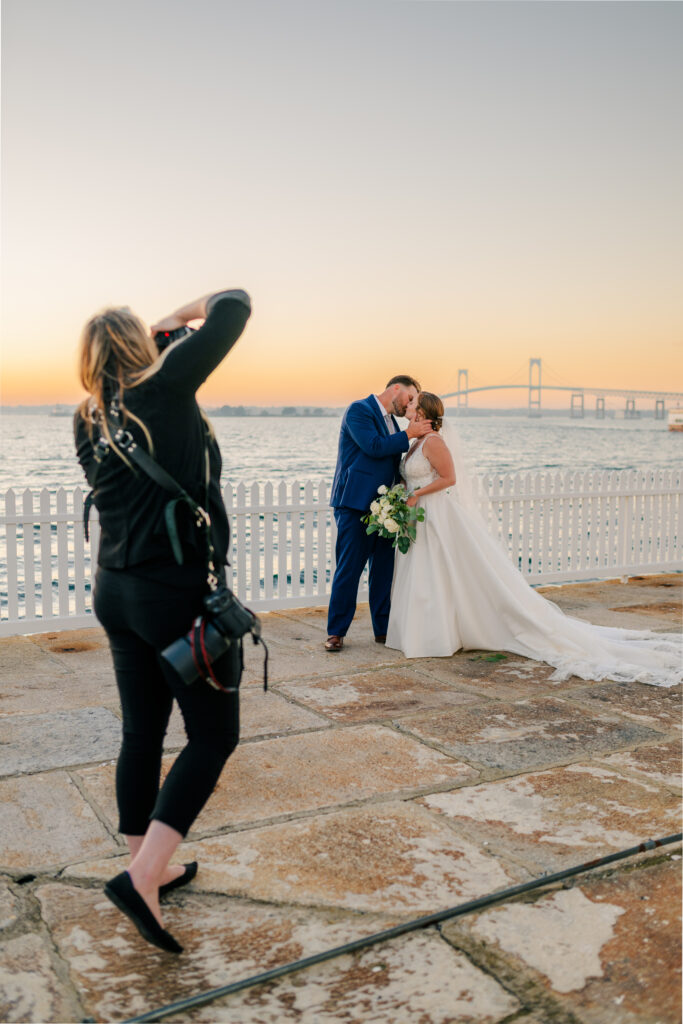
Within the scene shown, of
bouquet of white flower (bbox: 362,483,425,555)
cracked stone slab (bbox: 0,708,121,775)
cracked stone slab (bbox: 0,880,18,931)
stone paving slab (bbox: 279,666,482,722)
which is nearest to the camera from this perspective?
cracked stone slab (bbox: 0,880,18,931)

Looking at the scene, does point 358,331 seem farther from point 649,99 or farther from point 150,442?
point 150,442

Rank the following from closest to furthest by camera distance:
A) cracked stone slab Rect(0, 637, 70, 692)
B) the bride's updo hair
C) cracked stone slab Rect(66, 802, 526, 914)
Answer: cracked stone slab Rect(66, 802, 526, 914)
cracked stone slab Rect(0, 637, 70, 692)
the bride's updo hair

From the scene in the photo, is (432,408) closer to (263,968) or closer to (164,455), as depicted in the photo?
(164,455)

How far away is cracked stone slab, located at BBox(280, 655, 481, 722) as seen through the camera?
486cm

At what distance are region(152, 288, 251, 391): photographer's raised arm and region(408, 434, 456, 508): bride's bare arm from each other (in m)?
4.02

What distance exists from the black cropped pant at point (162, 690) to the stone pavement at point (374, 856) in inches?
18.6

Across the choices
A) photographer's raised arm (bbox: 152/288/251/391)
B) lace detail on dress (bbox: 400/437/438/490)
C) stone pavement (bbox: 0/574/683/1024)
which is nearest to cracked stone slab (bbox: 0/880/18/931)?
stone pavement (bbox: 0/574/683/1024)

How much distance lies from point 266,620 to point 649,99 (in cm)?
1206

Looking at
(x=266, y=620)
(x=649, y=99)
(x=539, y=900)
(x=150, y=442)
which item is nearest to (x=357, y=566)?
(x=266, y=620)

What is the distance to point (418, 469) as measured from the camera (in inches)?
251

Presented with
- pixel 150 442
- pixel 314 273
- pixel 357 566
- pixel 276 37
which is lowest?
pixel 357 566

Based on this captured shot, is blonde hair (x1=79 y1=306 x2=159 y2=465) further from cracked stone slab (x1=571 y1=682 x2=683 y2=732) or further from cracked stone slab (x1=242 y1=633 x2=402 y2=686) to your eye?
cracked stone slab (x1=571 y1=682 x2=683 y2=732)

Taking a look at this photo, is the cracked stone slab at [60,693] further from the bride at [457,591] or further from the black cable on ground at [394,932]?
the black cable on ground at [394,932]

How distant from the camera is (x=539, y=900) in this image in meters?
2.78
